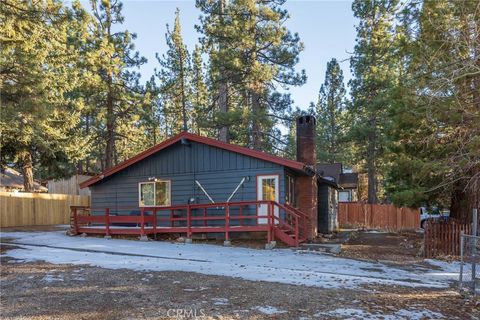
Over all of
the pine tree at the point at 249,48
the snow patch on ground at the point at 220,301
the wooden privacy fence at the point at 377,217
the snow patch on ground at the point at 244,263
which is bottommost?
the wooden privacy fence at the point at 377,217

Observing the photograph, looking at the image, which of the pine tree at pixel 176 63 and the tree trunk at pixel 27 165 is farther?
the pine tree at pixel 176 63

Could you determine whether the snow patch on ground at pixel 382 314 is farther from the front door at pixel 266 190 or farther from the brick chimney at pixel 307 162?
the brick chimney at pixel 307 162

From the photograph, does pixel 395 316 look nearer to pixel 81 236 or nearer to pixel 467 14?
pixel 467 14

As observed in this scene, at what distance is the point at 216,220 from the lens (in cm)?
1505

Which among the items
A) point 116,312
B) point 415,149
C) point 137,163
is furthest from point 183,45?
point 116,312

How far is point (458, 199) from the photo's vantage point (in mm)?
13867

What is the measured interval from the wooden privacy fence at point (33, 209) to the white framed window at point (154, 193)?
331 inches

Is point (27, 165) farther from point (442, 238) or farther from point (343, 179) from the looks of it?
point (343, 179)

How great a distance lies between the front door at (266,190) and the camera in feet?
45.9

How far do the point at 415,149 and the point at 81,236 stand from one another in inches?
489

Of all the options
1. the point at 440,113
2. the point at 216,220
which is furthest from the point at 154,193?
the point at 440,113

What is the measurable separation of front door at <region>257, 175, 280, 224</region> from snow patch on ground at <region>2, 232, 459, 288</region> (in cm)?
226

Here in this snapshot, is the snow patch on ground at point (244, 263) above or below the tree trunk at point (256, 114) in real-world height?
below

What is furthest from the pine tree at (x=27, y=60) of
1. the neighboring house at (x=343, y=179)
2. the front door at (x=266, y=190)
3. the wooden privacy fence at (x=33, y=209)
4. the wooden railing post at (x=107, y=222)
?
the neighboring house at (x=343, y=179)
